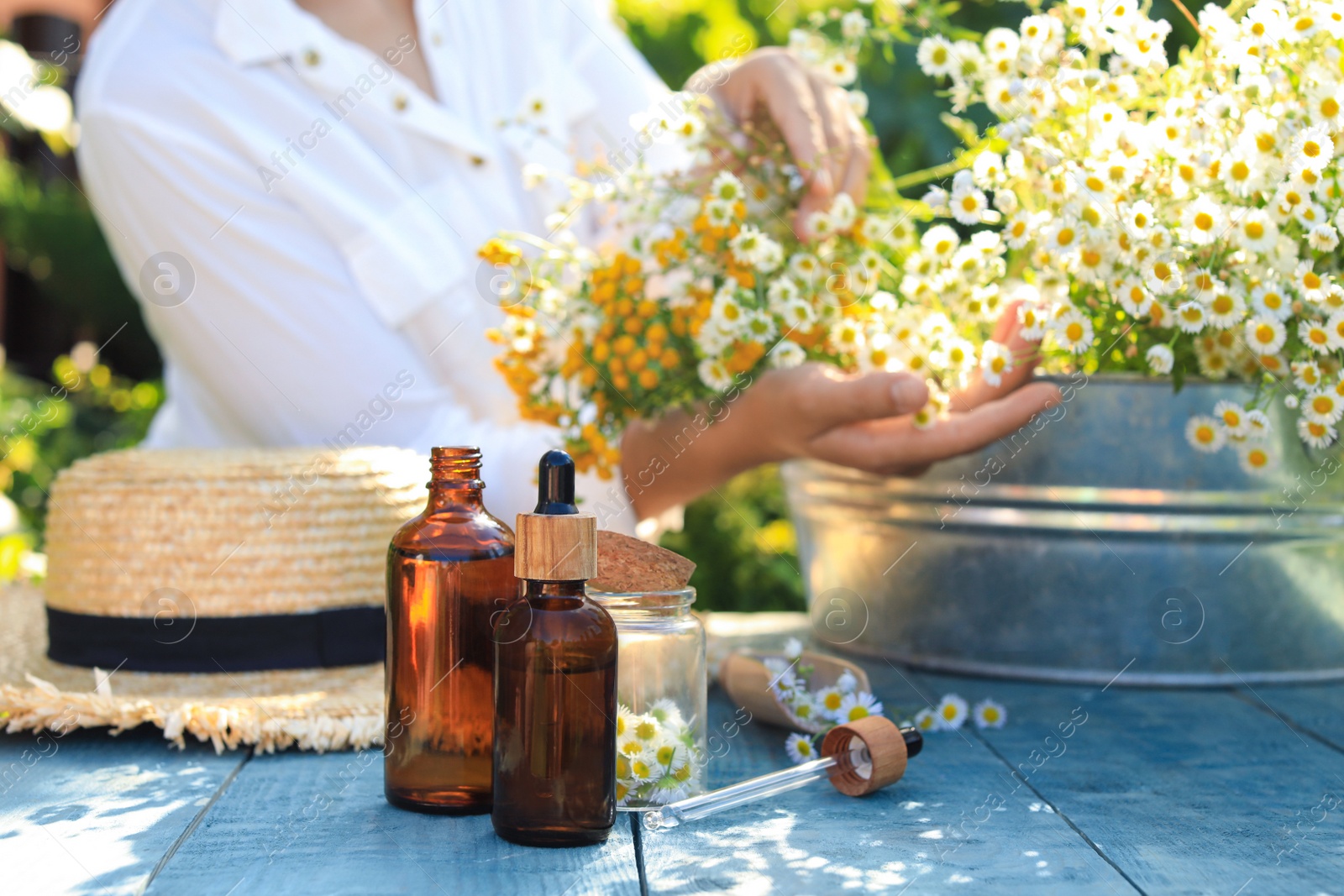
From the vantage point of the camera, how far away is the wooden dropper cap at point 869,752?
88cm

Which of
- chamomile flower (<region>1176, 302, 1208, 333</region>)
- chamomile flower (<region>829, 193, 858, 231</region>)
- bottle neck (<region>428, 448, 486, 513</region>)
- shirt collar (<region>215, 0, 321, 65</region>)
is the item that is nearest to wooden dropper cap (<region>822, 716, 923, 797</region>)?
bottle neck (<region>428, 448, 486, 513</region>)

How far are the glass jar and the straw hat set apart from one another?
0.32 meters

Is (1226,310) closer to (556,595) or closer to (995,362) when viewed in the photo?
(995,362)

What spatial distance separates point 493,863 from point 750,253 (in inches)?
25.8

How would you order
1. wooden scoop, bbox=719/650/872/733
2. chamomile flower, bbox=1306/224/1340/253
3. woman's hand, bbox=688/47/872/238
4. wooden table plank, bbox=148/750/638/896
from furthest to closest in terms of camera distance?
woman's hand, bbox=688/47/872/238 → wooden scoop, bbox=719/650/872/733 → chamomile flower, bbox=1306/224/1340/253 → wooden table plank, bbox=148/750/638/896

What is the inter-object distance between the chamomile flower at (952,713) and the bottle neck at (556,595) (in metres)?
0.47

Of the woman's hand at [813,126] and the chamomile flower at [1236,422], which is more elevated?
the woman's hand at [813,126]

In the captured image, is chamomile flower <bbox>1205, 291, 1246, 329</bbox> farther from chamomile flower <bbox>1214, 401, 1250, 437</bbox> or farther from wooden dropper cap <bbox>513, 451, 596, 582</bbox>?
wooden dropper cap <bbox>513, 451, 596, 582</bbox>

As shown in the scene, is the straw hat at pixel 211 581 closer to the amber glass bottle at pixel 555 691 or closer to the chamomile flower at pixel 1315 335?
the amber glass bottle at pixel 555 691

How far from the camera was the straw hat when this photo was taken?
3.61 feet

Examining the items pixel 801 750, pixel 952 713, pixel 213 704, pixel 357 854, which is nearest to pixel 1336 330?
pixel 952 713

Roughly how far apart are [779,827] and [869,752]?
0.10m

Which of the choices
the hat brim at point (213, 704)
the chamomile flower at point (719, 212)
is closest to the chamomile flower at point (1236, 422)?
the chamomile flower at point (719, 212)

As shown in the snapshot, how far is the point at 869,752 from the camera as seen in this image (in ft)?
2.86
